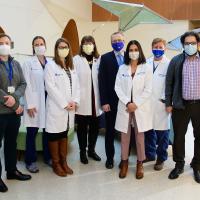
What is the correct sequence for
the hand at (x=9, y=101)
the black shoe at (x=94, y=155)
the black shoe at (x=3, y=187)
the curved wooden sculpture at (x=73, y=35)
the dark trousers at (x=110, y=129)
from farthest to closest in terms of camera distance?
the curved wooden sculpture at (x=73, y=35)
the black shoe at (x=94, y=155)
the dark trousers at (x=110, y=129)
the black shoe at (x=3, y=187)
the hand at (x=9, y=101)

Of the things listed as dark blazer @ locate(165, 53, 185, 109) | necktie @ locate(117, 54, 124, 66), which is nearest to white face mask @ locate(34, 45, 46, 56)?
necktie @ locate(117, 54, 124, 66)

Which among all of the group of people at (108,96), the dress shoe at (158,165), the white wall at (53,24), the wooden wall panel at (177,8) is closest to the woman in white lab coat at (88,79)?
the group of people at (108,96)

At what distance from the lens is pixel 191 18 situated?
27.8 ft

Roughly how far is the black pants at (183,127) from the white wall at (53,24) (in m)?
3.80

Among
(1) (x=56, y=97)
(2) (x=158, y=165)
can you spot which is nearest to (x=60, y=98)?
(1) (x=56, y=97)

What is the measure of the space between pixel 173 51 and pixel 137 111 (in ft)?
18.9

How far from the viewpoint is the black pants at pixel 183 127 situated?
3217mm

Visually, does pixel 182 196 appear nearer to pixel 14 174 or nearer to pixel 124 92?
pixel 124 92

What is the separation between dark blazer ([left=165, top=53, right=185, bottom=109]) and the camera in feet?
10.5

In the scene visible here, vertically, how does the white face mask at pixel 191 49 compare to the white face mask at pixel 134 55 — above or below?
above

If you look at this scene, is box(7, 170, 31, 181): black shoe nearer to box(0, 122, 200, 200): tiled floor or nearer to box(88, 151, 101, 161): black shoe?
box(0, 122, 200, 200): tiled floor

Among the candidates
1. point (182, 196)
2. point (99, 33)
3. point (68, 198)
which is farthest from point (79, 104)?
point (99, 33)

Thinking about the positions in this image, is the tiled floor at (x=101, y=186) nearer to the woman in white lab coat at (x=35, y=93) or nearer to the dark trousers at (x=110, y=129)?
the dark trousers at (x=110, y=129)

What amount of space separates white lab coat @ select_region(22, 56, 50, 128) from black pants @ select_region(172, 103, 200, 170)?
1461mm
